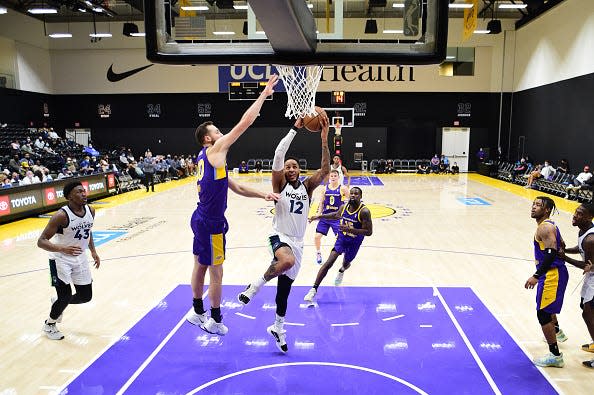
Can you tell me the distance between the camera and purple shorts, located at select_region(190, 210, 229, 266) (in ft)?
14.9

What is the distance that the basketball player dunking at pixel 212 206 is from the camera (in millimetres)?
4320

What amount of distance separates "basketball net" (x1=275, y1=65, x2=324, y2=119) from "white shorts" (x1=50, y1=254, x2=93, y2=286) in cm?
280

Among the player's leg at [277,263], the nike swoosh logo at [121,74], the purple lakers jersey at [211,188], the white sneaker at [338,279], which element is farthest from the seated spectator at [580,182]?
the nike swoosh logo at [121,74]

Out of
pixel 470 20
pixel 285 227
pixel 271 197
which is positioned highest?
pixel 470 20

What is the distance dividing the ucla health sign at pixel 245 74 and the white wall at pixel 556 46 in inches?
523

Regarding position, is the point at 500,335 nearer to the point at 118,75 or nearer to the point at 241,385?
the point at 241,385

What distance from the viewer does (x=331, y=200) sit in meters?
7.84

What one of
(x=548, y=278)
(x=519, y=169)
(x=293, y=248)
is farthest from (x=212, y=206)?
(x=519, y=169)

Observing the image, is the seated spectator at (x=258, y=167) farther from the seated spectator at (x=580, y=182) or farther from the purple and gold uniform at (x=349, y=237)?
the purple and gold uniform at (x=349, y=237)

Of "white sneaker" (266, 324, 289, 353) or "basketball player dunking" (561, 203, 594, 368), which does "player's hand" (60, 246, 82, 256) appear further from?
"basketball player dunking" (561, 203, 594, 368)

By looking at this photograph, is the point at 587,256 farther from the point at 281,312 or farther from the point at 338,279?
the point at 338,279

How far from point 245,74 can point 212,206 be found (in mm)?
24781

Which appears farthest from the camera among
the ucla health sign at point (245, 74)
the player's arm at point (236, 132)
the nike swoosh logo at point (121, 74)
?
the nike swoosh logo at point (121, 74)

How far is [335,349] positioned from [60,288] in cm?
296
